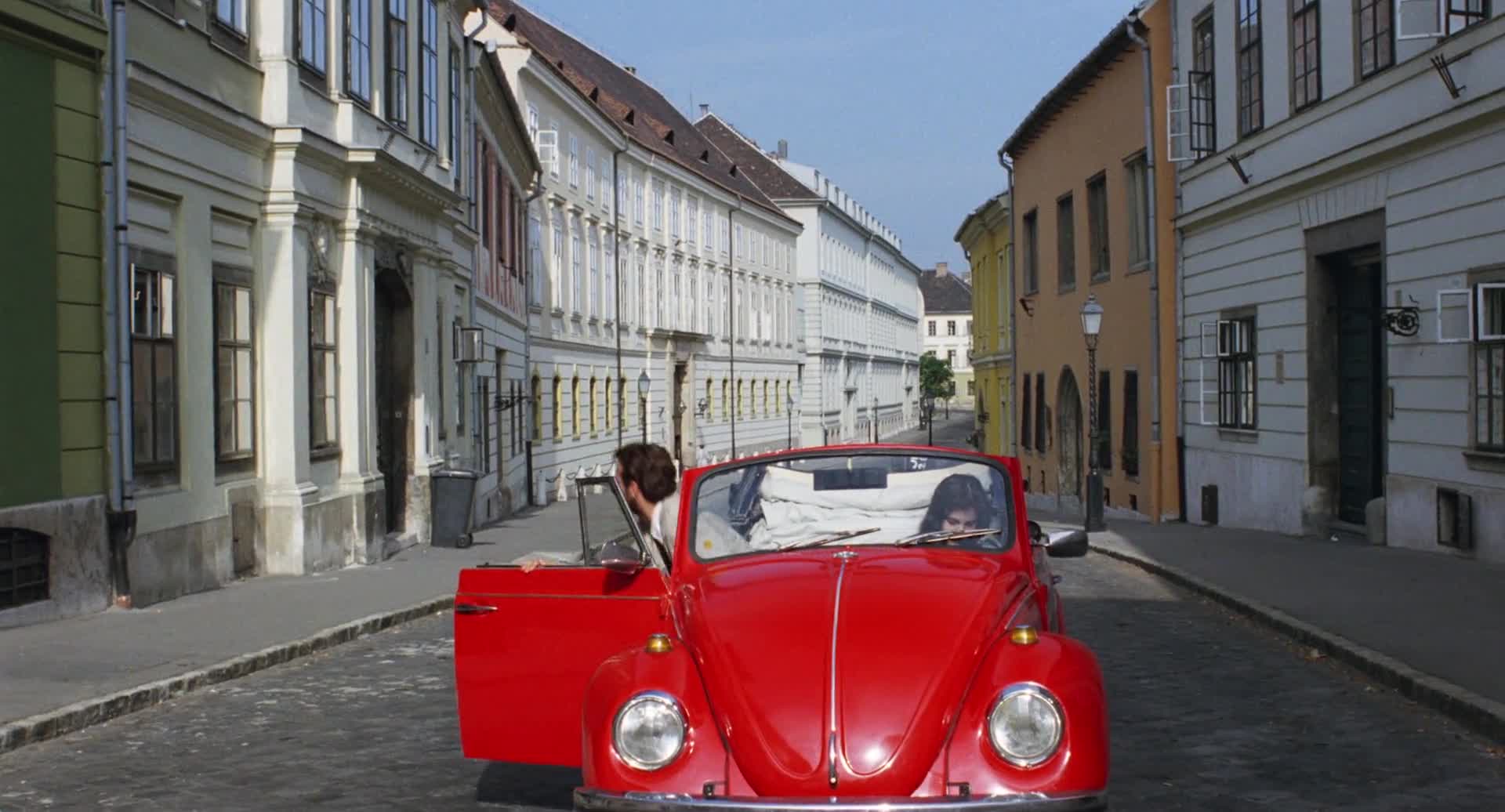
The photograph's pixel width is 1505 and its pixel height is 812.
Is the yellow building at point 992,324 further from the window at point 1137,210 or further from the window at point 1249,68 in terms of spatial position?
the window at point 1249,68

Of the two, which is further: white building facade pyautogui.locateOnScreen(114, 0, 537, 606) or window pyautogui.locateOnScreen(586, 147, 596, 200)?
window pyautogui.locateOnScreen(586, 147, 596, 200)

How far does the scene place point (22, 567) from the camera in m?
12.9

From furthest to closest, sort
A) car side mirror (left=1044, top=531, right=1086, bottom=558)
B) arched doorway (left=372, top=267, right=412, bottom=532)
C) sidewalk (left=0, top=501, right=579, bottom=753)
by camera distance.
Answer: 1. arched doorway (left=372, top=267, right=412, bottom=532)
2. sidewalk (left=0, top=501, right=579, bottom=753)
3. car side mirror (left=1044, top=531, right=1086, bottom=558)

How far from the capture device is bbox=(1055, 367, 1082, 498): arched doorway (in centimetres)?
3547

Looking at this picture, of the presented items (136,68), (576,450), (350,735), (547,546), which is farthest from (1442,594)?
(576,450)

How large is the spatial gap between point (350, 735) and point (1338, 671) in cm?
614

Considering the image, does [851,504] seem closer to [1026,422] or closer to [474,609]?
[474,609]

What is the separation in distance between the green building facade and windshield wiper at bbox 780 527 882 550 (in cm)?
826

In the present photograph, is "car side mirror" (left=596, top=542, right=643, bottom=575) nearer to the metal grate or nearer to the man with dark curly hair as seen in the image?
the man with dark curly hair

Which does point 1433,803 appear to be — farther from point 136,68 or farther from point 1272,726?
point 136,68

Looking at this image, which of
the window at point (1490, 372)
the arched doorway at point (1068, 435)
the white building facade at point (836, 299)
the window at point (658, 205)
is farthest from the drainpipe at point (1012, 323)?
the white building facade at point (836, 299)

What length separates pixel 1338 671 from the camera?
430 inches

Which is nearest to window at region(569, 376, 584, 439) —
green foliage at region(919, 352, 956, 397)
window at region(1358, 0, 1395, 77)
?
window at region(1358, 0, 1395, 77)

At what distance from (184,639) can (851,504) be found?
24.5 feet
